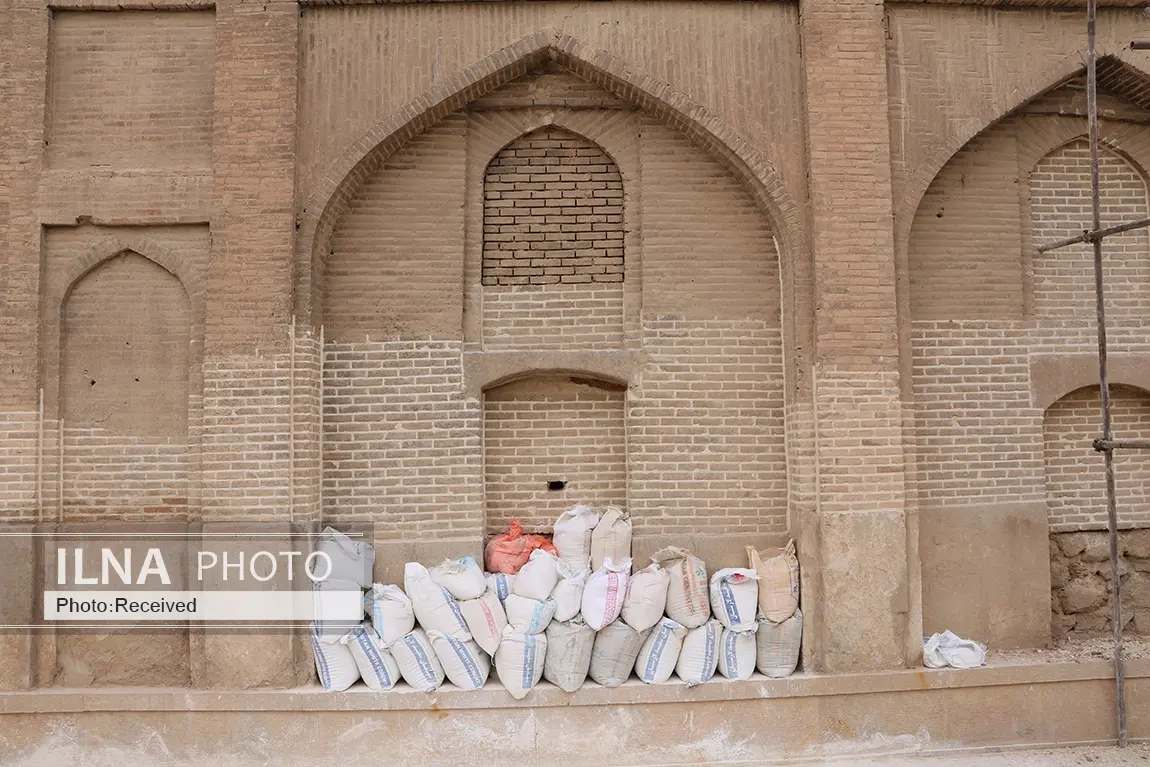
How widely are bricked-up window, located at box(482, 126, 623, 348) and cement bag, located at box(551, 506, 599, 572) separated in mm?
1203

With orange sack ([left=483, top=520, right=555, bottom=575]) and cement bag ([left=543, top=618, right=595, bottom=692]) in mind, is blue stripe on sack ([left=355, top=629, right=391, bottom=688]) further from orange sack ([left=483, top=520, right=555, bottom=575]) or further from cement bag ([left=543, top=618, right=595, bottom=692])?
cement bag ([left=543, top=618, right=595, bottom=692])

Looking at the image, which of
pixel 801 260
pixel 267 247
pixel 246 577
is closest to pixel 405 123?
pixel 267 247

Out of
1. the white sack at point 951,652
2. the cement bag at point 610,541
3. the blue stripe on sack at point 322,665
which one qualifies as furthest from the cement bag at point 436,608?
the white sack at point 951,652

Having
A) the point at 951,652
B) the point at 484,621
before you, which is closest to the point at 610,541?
the point at 484,621

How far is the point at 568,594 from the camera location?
4660 millimetres

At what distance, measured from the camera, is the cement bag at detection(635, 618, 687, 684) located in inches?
184

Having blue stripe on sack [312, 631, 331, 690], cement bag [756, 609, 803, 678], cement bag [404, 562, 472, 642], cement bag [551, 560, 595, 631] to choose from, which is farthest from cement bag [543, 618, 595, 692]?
blue stripe on sack [312, 631, 331, 690]

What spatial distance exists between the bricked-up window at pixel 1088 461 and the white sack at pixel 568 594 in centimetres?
345

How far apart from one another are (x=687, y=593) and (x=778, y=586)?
1.96ft

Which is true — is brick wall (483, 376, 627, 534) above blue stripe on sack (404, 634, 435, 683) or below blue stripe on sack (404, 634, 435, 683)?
above

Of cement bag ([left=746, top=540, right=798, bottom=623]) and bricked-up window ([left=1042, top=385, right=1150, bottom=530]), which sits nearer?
cement bag ([left=746, top=540, right=798, bottom=623])

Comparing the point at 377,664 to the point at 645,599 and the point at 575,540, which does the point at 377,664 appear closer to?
the point at 575,540

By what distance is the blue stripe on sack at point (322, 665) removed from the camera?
4.63m

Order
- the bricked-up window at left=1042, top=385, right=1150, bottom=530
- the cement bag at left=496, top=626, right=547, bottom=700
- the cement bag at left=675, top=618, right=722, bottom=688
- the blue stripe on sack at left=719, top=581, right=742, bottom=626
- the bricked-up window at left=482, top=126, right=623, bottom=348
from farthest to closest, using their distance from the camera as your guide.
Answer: the bricked-up window at left=1042, top=385, right=1150, bottom=530
the bricked-up window at left=482, top=126, right=623, bottom=348
the blue stripe on sack at left=719, top=581, right=742, bottom=626
the cement bag at left=675, top=618, right=722, bottom=688
the cement bag at left=496, top=626, right=547, bottom=700
